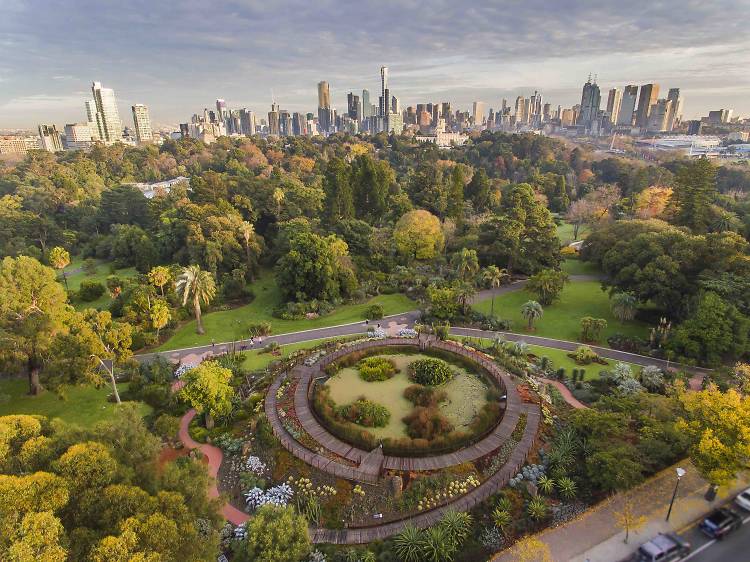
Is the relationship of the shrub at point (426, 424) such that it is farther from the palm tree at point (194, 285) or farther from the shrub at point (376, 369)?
the palm tree at point (194, 285)

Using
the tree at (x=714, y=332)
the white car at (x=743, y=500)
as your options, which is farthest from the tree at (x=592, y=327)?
the white car at (x=743, y=500)

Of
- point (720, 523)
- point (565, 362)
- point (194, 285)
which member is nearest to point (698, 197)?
point (565, 362)

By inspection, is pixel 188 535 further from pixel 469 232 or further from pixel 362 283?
pixel 469 232

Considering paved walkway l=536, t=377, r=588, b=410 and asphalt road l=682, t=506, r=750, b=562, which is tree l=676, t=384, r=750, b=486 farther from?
paved walkway l=536, t=377, r=588, b=410

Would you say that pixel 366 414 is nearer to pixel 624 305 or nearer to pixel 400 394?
pixel 400 394

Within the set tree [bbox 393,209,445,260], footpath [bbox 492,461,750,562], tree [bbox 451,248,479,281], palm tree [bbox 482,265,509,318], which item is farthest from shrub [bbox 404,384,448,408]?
tree [bbox 393,209,445,260]
